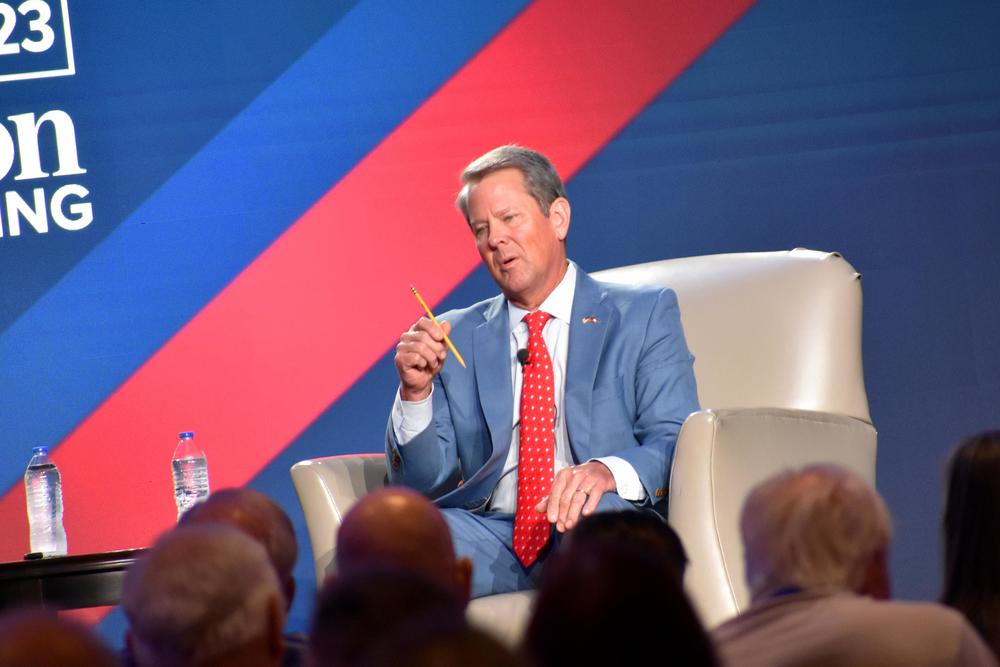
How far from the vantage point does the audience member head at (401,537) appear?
1.53 meters

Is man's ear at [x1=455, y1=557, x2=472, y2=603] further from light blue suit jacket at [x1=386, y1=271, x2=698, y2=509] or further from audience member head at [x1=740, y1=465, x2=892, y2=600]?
light blue suit jacket at [x1=386, y1=271, x2=698, y2=509]

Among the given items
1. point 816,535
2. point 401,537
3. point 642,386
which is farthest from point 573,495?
point 816,535

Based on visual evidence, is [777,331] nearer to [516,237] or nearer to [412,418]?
[516,237]

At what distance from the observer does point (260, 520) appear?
1.78 metres

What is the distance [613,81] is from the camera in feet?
12.4

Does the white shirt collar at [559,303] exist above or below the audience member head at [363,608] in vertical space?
above

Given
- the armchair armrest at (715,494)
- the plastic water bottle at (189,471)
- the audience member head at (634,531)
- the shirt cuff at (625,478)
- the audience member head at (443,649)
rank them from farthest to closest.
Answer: the plastic water bottle at (189,471) < the shirt cuff at (625,478) < the armchair armrest at (715,494) < the audience member head at (634,531) < the audience member head at (443,649)

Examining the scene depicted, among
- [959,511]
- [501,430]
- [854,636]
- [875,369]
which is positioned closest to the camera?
[854,636]

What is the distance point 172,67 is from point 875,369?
2.30 metres

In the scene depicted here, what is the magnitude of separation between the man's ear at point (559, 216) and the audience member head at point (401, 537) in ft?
4.77

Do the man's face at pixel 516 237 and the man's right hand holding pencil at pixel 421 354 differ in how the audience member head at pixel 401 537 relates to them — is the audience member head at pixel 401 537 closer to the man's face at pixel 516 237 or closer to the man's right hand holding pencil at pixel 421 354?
the man's right hand holding pencil at pixel 421 354

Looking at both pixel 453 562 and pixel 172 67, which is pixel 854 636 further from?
pixel 172 67

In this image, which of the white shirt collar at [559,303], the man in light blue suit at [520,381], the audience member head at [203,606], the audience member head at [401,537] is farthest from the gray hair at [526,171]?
the audience member head at [203,606]

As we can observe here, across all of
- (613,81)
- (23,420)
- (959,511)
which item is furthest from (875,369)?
(23,420)
